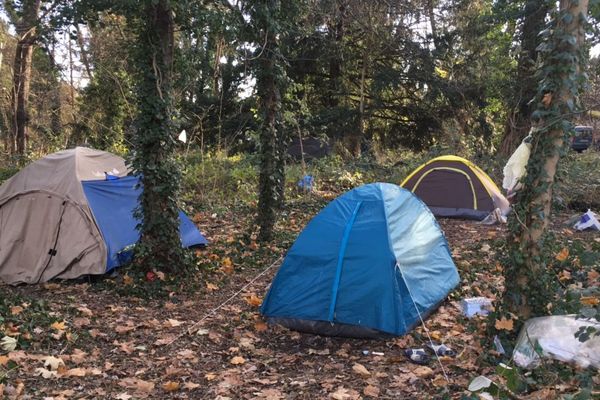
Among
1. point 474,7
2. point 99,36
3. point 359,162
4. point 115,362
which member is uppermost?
point 474,7

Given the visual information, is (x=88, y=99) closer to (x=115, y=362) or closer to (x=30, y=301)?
(x=30, y=301)

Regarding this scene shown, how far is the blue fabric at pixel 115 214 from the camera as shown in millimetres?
7648

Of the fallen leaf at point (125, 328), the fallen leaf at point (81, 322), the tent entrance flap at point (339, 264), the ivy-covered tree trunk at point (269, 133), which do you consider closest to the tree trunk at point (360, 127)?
the ivy-covered tree trunk at point (269, 133)

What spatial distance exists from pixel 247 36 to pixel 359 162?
9005 millimetres

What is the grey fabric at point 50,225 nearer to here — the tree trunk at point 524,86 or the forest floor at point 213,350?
the forest floor at point 213,350

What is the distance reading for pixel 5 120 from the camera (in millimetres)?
16828

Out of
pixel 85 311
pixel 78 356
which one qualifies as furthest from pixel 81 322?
pixel 78 356

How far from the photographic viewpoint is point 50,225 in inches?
308

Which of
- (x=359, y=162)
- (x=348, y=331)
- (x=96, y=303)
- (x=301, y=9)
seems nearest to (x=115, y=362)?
(x=96, y=303)

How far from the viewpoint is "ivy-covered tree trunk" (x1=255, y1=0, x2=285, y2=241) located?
28.4ft

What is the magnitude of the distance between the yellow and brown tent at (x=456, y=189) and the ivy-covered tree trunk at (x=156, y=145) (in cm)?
584

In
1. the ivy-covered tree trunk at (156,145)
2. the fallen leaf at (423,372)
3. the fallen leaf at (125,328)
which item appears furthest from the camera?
the ivy-covered tree trunk at (156,145)

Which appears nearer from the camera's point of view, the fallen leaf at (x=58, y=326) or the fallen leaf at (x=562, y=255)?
the fallen leaf at (x=58, y=326)

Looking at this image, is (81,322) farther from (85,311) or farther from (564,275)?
(564,275)
